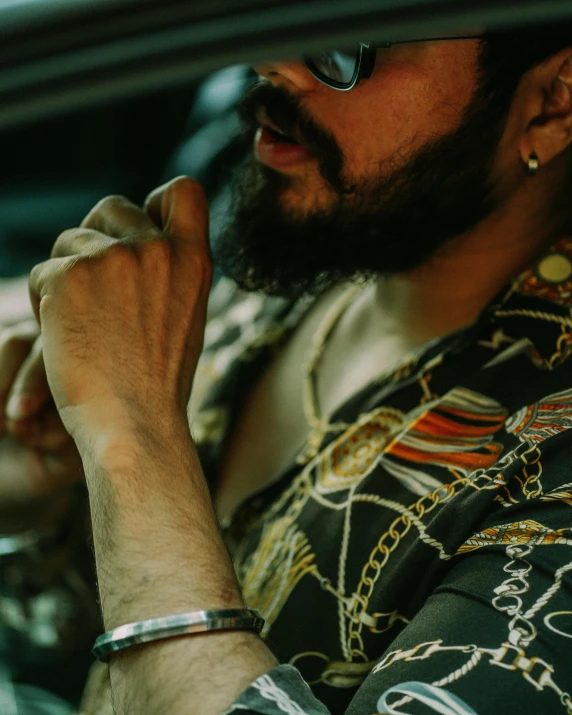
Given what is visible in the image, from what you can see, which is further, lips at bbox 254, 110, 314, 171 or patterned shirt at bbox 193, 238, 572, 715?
lips at bbox 254, 110, 314, 171

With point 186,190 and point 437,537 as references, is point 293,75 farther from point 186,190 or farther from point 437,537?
point 437,537

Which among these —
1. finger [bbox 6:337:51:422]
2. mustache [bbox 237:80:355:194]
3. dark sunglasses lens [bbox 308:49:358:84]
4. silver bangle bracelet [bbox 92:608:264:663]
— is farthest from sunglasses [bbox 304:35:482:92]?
silver bangle bracelet [bbox 92:608:264:663]

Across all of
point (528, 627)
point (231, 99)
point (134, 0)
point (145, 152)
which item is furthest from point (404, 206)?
point (145, 152)

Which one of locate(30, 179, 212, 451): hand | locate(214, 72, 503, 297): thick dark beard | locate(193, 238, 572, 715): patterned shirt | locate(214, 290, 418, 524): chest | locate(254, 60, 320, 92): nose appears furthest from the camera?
locate(214, 290, 418, 524): chest

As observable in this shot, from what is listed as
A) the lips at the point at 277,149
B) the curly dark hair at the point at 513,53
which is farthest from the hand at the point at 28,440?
the curly dark hair at the point at 513,53

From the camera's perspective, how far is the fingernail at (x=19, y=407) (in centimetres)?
143

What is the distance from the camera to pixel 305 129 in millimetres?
1413

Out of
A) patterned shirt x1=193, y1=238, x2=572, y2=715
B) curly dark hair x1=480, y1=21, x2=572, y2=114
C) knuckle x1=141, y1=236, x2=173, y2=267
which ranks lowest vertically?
patterned shirt x1=193, y1=238, x2=572, y2=715

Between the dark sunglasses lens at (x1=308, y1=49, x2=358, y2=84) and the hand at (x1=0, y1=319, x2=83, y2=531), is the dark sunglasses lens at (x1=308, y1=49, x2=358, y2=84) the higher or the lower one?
the higher one

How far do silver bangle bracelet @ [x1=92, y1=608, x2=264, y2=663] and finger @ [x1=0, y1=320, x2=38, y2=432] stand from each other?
24.6 inches

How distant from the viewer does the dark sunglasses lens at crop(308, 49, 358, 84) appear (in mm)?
1198

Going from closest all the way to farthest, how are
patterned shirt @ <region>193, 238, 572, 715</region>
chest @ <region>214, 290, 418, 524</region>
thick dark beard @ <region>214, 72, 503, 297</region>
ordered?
1. patterned shirt @ <region>193, 238, 572, 715</region>
2. thick dark beard @ <region>214, 72, 503, 297</region>
3. chest @ <region>214, 290, 418, 524</region>

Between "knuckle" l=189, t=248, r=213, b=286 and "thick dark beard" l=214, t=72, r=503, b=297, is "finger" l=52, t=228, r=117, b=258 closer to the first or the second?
"knuckle" l=189, t=248, r=213, b=286

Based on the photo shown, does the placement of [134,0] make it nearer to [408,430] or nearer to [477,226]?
[408,430]
